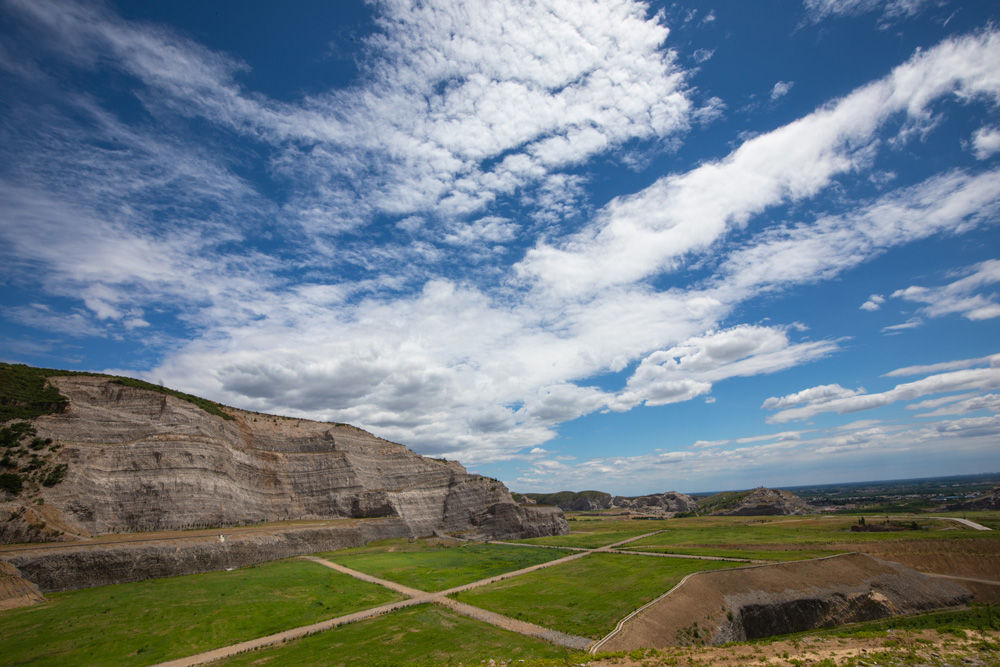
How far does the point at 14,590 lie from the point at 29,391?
135ft

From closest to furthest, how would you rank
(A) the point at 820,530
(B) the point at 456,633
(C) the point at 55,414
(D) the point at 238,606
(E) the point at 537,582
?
(B) the point at 456,633 < (D) the point at 238,606 < (E) the point at 537,582 < (C) the point at 55,414 < (A) the point at 820,530

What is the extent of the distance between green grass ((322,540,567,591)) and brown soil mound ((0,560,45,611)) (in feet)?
92.7

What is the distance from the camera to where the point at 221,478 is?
230 feet

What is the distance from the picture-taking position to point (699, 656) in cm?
2362

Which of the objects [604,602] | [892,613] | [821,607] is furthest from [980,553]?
[604,602]

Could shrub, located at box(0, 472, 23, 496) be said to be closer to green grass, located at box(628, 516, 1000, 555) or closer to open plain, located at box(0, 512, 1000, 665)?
open plain, located at box(0, 512, 1000, 665)

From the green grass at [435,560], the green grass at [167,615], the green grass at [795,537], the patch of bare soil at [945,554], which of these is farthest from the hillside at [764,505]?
the green grass at [167,615]

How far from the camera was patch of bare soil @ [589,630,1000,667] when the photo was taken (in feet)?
73.2

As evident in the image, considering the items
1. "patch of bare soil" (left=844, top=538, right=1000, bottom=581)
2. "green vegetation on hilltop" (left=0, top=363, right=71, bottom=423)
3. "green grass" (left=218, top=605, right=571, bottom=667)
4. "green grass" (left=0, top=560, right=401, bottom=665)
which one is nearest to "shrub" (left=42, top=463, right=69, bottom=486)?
"green vegetation on hilltop" (left=0, top=363, right=71, bottom=423)

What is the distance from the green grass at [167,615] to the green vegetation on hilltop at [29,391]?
3384cm

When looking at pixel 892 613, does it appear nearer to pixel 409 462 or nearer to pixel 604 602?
pixel 604 602

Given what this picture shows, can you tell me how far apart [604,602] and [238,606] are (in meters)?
29.6

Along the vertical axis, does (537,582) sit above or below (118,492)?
below

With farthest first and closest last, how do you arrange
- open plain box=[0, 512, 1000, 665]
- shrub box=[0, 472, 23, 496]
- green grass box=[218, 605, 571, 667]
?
shrub box=[0, 472, 23, 496]
open plain box=[0, 512, 1000, 665]
green grass box=[218, 605, 571, 667]
